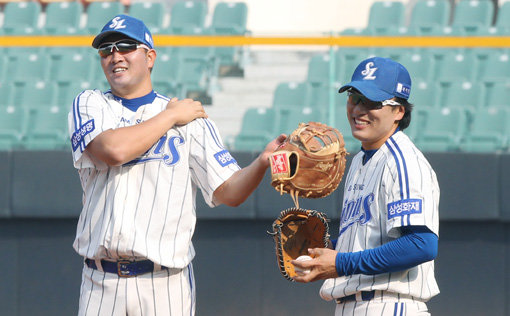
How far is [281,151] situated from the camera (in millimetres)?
2496

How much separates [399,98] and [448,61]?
3.32 meters

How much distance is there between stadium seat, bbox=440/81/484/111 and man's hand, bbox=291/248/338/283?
3247 mm

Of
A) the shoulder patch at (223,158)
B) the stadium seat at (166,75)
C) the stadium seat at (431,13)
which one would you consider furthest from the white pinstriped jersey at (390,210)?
the stadium seat at (431,13)

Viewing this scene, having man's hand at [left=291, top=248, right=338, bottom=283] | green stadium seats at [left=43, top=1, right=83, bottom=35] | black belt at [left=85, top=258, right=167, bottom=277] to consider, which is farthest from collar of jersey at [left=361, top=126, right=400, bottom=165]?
green stadium seats at [left=43, top=1, right=83, bottom=35]

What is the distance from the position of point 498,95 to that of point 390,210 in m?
3.29

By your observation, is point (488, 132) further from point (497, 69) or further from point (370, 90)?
point (370, 90)

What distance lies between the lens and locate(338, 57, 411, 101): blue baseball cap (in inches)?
93.8

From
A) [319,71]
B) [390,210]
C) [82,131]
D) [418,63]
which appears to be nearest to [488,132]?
[418,63]

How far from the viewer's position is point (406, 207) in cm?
224

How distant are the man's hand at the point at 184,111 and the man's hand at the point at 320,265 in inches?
27.6

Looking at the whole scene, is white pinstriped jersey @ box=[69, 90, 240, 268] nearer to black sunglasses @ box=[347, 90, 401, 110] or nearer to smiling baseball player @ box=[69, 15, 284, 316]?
smiling baseball player @ box=[69, 15, 284, 316]

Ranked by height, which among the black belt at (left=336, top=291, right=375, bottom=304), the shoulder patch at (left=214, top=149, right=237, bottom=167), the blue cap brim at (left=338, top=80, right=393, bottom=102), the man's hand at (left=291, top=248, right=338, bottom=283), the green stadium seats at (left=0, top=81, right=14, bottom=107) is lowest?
the black belt at (left=336, top=291, right=375, bottom=304)

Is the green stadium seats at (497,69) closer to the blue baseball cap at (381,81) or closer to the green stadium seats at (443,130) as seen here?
the green stadium seats at (443,130)

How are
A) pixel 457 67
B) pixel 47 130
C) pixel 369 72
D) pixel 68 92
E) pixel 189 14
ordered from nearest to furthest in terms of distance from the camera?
→ 1. pixel 369 72
2. pixel 47 130
3. pixel 68 92
4. pixel 457 67
5. pixel 189 14
